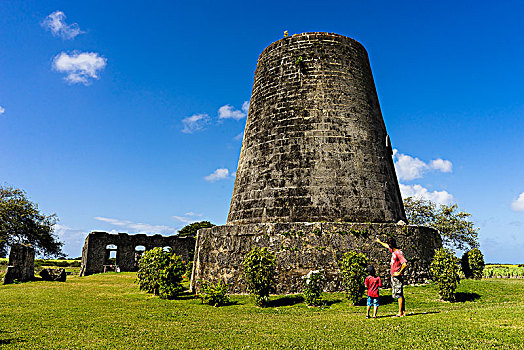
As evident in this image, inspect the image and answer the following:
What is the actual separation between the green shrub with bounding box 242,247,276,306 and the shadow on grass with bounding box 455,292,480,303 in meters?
5.21

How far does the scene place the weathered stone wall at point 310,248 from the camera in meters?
10.7

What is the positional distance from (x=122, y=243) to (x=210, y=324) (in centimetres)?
2877

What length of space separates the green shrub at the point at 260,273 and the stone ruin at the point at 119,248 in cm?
2655

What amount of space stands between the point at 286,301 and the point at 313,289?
1.07 m

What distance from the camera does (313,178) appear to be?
1255 centimetres

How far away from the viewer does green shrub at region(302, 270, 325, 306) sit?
953cm

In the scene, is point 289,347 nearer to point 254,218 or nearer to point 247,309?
point 247,309

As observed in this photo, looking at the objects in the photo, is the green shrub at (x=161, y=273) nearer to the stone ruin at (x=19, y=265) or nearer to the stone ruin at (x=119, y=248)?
the stone ruin at (x=19, y=265)

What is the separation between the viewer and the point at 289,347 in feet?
18.2

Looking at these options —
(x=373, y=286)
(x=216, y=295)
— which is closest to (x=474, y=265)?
(x=373, y=286)

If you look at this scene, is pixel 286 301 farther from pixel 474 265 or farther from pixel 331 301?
pixel 474 265

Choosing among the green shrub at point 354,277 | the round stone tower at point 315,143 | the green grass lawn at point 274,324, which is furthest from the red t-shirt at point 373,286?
the round stone tower at point 315,143

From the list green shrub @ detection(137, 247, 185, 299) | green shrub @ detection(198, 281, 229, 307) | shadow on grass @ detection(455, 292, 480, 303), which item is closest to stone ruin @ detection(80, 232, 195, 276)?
green shrub @ detection(137, 247, 185, 299)

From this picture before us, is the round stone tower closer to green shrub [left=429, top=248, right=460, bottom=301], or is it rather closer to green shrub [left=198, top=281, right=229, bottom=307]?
green shrub [left=429, top=248, right=460, bottom=301]
